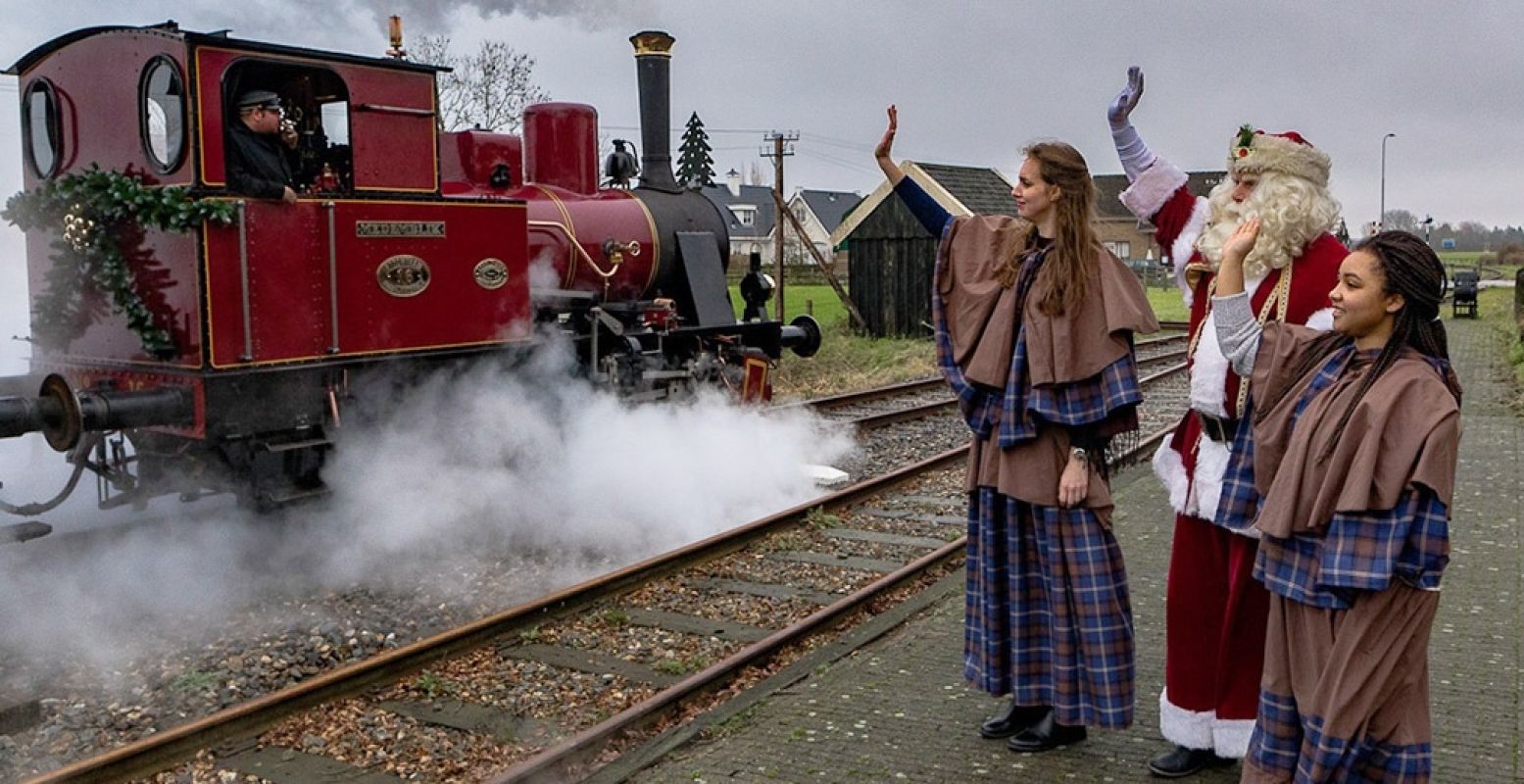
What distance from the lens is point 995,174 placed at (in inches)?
1118

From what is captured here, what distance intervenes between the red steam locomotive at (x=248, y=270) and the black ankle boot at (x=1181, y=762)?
15.7ft

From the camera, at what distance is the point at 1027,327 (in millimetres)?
3711

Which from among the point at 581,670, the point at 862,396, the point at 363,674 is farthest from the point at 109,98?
the point at 862,396

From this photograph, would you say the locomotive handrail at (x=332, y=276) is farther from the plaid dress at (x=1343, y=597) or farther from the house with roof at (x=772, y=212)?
the house with roof at (x=772, y=212)

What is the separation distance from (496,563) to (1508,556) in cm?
538

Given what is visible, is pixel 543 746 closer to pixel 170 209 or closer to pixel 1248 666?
pixel 1248 666

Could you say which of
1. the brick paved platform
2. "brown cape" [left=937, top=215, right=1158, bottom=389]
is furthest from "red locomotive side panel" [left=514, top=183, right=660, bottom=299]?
"brown cape" [left=937, top=215, right=1158, bottom=389]

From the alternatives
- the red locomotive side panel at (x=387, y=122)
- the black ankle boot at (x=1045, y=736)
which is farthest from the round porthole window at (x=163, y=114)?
the black ankle boot at (x=1045, y=736)

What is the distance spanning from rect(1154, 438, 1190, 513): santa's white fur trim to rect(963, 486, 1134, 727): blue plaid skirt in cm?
22

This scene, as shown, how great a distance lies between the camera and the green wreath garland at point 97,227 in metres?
→ 6.18

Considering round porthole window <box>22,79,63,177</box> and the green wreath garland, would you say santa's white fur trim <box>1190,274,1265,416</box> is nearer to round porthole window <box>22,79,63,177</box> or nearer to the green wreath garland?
the green wreath garland

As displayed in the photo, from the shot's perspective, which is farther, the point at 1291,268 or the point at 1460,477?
the point at 1460,477

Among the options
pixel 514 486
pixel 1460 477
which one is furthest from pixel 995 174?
pixel 514 486

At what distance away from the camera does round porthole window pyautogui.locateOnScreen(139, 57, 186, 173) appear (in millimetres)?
6331
